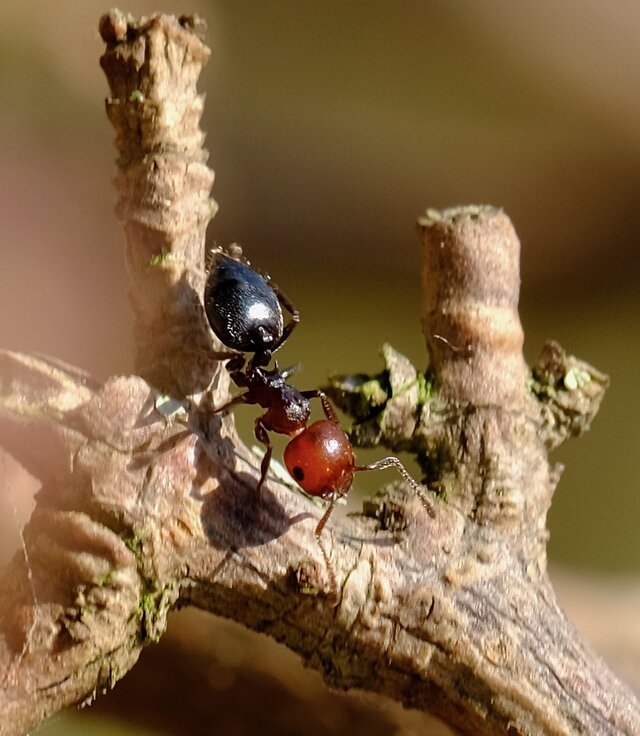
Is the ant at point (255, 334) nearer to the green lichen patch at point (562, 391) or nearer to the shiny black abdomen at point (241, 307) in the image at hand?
the shiny black abdomen at point (241, 307)

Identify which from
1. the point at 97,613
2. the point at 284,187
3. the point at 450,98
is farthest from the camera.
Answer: the point at 284,187

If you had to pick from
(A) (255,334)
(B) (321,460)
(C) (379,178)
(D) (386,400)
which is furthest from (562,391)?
(C) (379,178)

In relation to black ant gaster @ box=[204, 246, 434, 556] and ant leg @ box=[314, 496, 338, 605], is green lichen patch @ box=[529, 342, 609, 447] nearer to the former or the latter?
black ant gaster @ box=[204, 246, 434, 556]

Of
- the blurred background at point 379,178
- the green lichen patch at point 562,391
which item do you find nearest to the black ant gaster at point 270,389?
the green lichen patch at point 562,391

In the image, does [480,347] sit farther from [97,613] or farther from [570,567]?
[570,567]

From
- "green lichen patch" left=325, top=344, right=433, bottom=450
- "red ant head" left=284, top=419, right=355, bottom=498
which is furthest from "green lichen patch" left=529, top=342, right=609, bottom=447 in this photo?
"red ant head" left=284, top=419, right=355, bottom=498

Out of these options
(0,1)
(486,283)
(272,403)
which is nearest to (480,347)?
(486,283)
